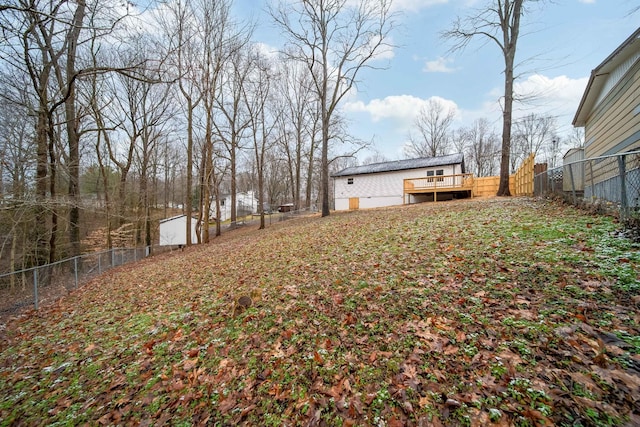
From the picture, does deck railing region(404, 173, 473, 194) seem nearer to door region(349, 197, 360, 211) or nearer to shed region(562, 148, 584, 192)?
door region(349, 197, 360, 211)

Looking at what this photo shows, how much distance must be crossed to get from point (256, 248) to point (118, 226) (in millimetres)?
15029

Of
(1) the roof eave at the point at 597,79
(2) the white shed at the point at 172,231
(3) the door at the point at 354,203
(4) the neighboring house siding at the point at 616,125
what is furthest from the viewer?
(2) the white shed at the point at 172,231

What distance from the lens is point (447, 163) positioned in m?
19.2

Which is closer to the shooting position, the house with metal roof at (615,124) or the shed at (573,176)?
the house with metal roof at (615,124)

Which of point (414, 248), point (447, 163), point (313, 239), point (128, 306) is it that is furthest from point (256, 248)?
point (447, 163)

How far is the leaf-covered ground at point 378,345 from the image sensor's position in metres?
2.10

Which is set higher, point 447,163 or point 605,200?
point 447,163

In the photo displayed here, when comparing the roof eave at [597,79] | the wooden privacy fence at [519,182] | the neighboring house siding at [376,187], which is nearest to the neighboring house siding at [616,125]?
the roof eave at [597,79]

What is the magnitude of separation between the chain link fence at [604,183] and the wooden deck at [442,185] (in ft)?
27.3

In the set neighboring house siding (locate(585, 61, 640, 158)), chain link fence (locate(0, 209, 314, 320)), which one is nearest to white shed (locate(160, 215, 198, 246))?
chain link fence (locate(0, 209, 314, 320))

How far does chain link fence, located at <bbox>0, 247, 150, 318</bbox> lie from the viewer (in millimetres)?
7221

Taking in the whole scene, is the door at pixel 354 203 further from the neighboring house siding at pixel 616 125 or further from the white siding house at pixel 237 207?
the white siding house at pixel 237 207

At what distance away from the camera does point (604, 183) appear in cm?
528

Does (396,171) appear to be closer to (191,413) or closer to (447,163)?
(447,163)
